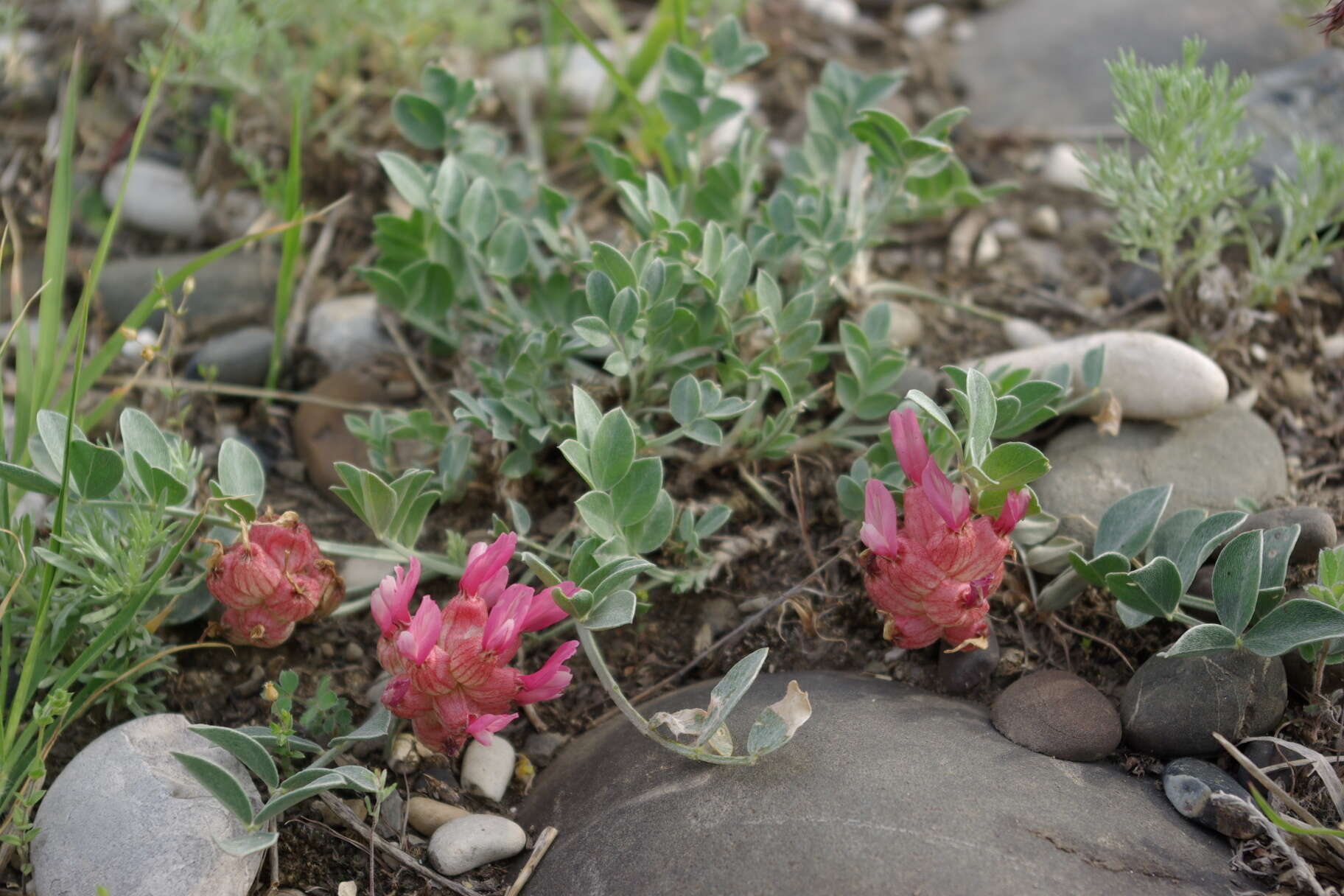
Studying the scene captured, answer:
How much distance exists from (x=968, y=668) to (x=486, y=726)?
0.89 meters

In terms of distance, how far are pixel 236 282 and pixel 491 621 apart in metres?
1.75

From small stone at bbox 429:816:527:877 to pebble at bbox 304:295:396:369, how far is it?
4.55ft

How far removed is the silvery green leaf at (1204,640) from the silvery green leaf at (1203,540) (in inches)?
5.0

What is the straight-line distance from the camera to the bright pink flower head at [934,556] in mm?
1850

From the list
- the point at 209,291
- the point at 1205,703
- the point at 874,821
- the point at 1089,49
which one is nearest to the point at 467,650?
the point at 874,821

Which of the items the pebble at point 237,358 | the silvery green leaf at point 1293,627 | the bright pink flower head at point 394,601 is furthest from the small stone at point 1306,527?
the pebble at point 237,358

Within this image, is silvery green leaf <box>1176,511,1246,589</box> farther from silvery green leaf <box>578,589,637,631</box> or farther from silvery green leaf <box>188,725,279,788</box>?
silvery green leaf <box>188,725,279,788</box>

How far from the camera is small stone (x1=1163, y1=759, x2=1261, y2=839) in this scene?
1.71 m

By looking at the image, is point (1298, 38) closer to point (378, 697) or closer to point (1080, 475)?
point (1080, 475)

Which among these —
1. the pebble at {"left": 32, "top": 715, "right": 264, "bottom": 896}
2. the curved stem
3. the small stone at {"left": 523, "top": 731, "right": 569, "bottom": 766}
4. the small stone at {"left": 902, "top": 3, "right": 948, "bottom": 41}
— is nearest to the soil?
the small stone at {"left": 523, "top": 731, "right": 569, "bottom": 766}

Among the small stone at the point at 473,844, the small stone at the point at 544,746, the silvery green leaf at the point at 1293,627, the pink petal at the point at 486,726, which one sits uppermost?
the silvery green leaf at the point at 1293,627

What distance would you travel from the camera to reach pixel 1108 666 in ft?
6.89

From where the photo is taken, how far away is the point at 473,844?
190 cm

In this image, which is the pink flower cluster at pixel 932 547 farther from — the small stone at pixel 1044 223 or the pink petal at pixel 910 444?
the small stone at pixel 1044 223
